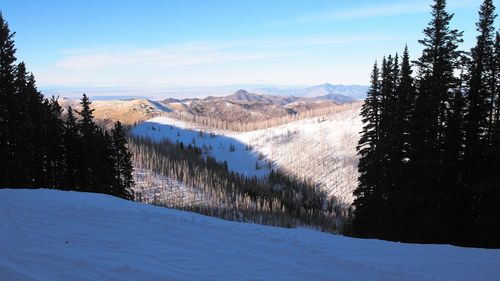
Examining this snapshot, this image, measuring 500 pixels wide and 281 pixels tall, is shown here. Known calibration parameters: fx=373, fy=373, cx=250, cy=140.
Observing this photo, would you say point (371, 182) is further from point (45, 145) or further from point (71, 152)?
point (45, 145)

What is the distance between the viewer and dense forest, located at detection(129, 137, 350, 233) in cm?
9869

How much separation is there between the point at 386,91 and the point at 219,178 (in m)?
100.0

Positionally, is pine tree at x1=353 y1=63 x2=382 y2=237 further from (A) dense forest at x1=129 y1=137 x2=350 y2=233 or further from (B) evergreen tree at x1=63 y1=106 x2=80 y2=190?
(A) dense forest at x1=129 y1=137 x2=350 y2=233

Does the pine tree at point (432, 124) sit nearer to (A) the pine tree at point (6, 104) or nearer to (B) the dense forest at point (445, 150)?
(B) the dense forest at point (445, 150)

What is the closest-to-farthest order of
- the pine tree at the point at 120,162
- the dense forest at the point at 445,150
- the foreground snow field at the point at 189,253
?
1. the foreground snow field at the point at 189,253
2. the dense forest at the point at 445,150
3. the pine tree at the point at 120,162

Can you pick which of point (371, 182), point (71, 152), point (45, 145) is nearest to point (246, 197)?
point (71, 152)

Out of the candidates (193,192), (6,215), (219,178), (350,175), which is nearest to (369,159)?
(6,215)

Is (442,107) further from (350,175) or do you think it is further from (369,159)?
(350,175)

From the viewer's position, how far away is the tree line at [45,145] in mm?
34531

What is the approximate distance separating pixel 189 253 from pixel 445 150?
21.1m

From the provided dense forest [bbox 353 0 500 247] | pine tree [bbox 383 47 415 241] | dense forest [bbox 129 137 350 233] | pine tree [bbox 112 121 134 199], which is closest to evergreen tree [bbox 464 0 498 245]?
dense forest [bbox 353 0 500 247]

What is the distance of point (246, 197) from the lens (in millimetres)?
110875

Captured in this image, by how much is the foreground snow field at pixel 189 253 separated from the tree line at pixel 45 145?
19.9 metres

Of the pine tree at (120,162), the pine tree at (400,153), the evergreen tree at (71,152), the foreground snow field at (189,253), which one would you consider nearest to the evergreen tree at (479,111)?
the pine tree at (400,153)
